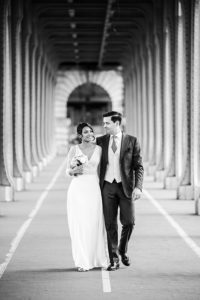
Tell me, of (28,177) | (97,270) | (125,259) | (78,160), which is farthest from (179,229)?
(28,177)

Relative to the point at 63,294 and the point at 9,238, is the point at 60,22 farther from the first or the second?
the point at 63,294

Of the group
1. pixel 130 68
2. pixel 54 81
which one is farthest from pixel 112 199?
pixel 54 81

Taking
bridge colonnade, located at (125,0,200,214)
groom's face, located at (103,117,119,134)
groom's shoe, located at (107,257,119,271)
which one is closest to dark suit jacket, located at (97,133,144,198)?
groom's face, located at (103,117,119,134)

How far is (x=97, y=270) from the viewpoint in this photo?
34.3ft

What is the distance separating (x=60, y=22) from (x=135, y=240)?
25907 mm

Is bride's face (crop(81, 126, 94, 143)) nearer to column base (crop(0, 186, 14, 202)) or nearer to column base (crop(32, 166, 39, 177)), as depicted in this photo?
column base (crop(0, 186, 14, 202))

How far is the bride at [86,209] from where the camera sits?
34.0 ft

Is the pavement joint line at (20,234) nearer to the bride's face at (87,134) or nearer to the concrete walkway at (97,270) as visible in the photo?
the concrete walkway at (97,270)

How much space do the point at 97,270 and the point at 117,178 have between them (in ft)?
3.61

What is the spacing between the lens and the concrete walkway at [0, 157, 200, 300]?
358 inches

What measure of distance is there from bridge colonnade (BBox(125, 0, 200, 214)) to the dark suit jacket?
294 inches

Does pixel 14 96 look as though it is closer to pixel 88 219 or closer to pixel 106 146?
pixel 106 146

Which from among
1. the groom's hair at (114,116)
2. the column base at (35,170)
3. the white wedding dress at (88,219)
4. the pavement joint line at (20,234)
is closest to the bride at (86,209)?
the white wedding dress at (88,219)

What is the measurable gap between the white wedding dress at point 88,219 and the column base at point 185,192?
38.2ft
